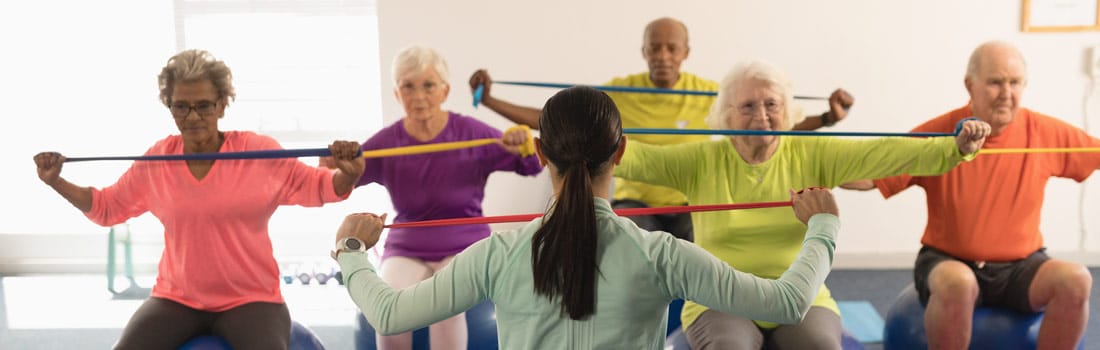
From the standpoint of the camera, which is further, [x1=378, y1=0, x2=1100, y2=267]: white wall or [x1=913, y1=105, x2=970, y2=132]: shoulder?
[x1=378, y1=0, x2=1100, y2=267]: white wall

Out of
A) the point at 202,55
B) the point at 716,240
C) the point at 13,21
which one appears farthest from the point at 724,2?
the point at 13,21

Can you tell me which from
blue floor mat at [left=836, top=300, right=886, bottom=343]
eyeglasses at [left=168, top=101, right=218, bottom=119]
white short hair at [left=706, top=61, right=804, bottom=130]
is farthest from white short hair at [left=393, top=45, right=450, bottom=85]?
blue floor mat at [left=836, top=300, right=886, bottom=343]

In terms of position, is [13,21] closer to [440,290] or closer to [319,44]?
[319,44]

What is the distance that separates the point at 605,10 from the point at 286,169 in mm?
2502

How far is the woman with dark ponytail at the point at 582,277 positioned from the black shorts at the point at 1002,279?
1.57 m

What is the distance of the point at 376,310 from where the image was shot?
1659 millimetres

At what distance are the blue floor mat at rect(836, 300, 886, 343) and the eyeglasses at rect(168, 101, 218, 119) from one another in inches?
97.1

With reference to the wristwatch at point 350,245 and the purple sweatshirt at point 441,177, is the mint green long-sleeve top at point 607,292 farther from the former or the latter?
the purple sweatshirt at point 441,177

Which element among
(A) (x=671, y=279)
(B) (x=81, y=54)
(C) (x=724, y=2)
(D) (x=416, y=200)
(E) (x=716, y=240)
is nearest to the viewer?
(A) (x=671, y=279)

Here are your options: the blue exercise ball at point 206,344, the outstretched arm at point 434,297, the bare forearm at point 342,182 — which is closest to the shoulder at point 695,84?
the bare forearm at point 342,182

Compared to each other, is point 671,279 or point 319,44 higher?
point 319,44

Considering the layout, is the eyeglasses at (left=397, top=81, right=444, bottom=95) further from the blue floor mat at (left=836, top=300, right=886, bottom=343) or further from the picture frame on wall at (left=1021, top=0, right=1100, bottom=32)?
the picture frame on wall at (left=1021, top=0, right=1100, bottom=32)

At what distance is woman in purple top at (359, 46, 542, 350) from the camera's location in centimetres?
324

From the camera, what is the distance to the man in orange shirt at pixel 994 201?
9.62ft
